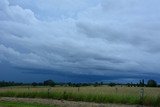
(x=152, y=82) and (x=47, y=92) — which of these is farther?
(x=152, y=82)

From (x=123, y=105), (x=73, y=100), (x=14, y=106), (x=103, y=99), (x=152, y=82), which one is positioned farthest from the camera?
(x=152, y=82)

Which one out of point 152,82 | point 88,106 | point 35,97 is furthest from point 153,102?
point 152,82

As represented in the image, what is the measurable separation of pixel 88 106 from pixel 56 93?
1216cm

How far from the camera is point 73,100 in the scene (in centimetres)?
4322

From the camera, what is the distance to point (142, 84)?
102m

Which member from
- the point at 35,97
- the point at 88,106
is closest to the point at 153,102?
the point at 88,106

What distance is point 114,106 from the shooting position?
3597 cm

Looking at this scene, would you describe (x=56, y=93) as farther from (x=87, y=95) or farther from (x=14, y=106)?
(x=14, y=106)

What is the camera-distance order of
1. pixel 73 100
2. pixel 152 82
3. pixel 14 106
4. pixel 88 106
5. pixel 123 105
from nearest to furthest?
pixel 14 106 → pixel 88 106 → pixel 123 105 → pixel 73 100 → pixel 152 82

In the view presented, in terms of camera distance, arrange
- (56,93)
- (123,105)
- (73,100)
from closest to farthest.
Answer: (123,105)
(73,100)
(56,93)

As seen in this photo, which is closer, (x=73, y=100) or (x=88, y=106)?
(x=88, y=106)

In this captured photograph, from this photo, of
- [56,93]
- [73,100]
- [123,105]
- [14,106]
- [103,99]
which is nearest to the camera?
[14,106]

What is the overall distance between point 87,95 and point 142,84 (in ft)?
201

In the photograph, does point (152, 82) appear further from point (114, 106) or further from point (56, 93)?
point (114, 106)
